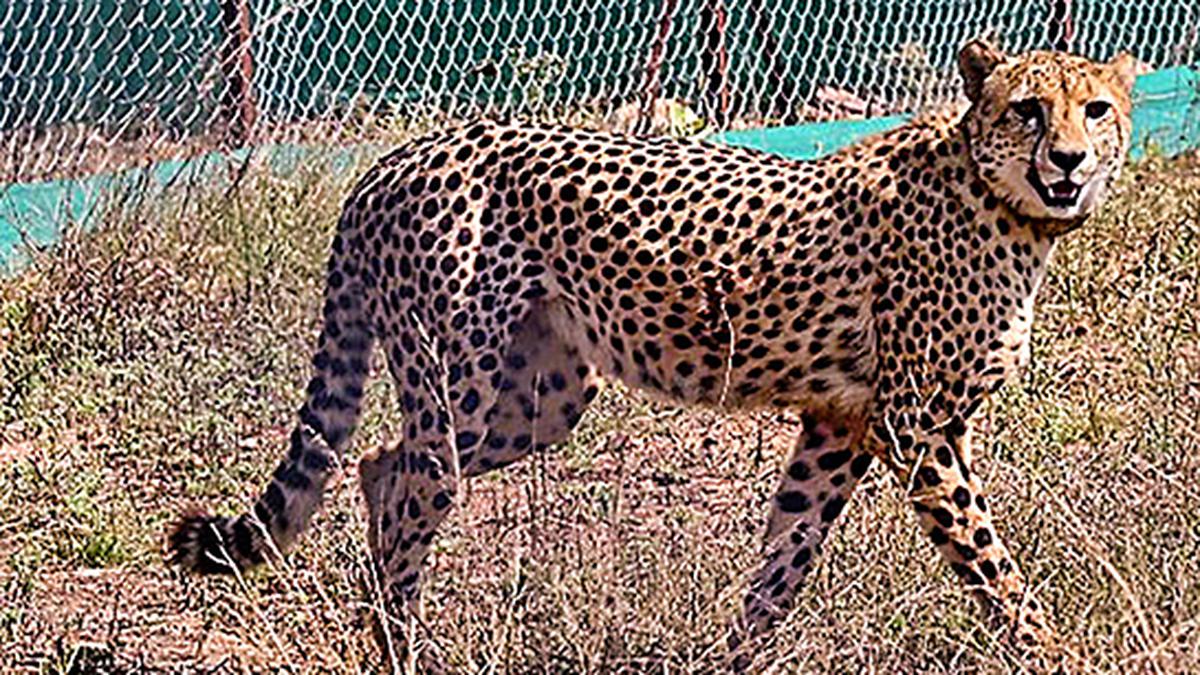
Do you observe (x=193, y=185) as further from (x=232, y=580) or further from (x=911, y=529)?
(x=911, y=529)

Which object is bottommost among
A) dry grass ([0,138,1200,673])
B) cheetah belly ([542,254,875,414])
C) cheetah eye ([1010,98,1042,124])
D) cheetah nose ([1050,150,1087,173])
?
dry grass ([0,138,1200,673])

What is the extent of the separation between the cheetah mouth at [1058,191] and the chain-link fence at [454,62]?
10.6 feet

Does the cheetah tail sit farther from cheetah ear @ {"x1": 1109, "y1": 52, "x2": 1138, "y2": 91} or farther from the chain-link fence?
the chain-link fence

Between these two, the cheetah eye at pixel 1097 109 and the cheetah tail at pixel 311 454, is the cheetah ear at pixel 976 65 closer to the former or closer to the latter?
the cheetah eye at pixel 1097 109

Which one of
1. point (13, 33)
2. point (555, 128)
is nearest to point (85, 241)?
point (13, 33)

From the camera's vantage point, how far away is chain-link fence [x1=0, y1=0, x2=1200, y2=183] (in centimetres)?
745

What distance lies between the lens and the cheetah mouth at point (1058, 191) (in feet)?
13.9

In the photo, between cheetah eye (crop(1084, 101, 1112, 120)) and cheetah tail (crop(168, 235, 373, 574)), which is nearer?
cheetah eye (crop(1084, 101, 1112, 120))

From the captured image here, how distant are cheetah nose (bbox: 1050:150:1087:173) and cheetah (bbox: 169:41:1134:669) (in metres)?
0.02

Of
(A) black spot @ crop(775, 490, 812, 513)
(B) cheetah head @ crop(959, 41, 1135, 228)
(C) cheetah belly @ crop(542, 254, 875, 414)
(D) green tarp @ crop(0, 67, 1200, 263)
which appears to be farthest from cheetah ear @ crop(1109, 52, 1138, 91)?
(D) green tarp @ crop(0, 67, 1200, 263)

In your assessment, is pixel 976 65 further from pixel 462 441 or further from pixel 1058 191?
pixel 462 441

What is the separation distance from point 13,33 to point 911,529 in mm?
3841

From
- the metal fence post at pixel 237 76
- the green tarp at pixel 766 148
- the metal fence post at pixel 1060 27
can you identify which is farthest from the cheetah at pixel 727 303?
the metal fence post at pixel 1060 27

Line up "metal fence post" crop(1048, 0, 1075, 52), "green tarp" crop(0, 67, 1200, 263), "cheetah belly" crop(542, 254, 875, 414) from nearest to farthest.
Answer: "cheetah belly" crop(542, 254, 875, 414) → "green tarp" crop(0, 67, 1200, 263) → "metal fence post" crop(1048, 0, 1075, 52)
